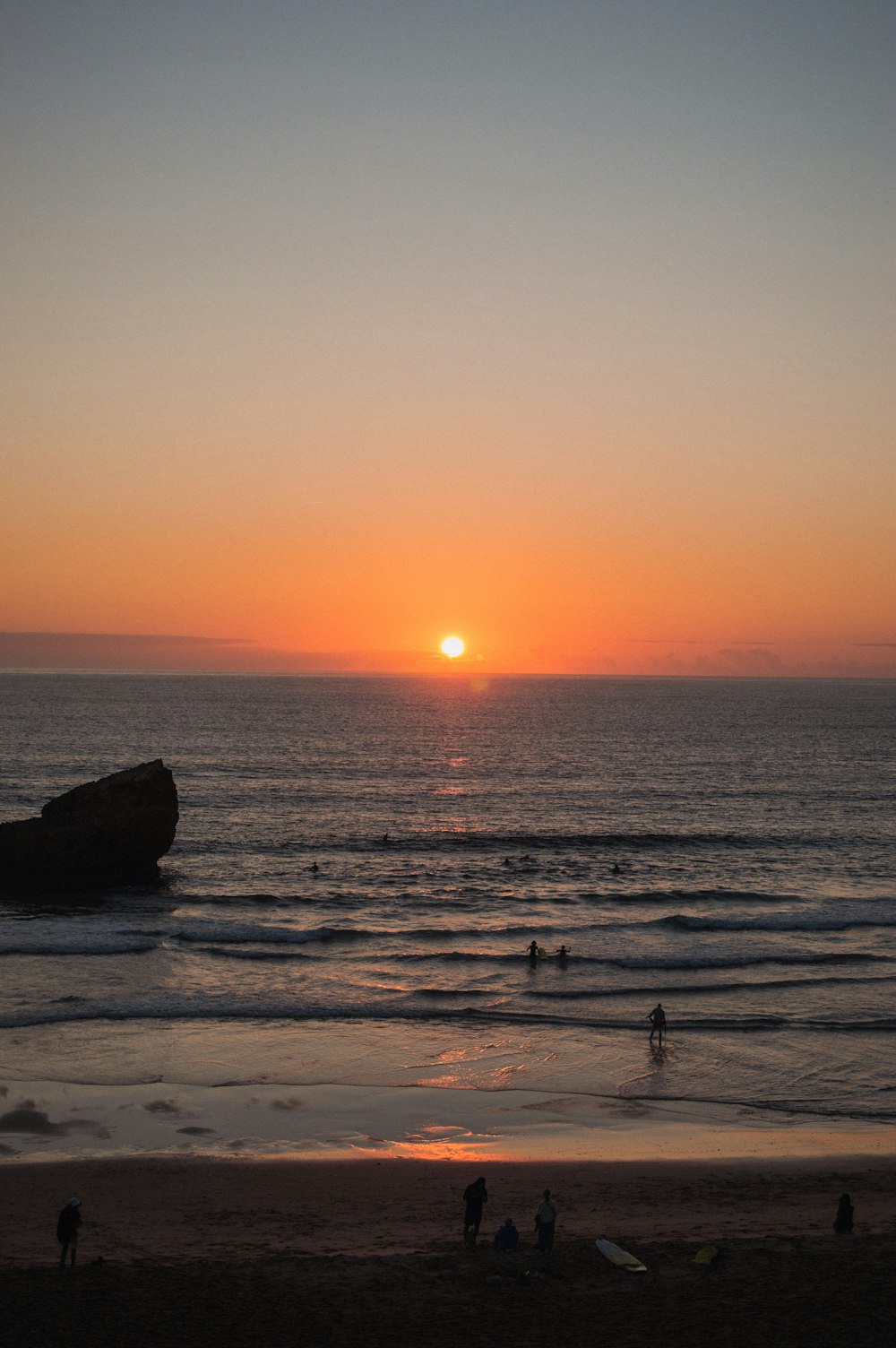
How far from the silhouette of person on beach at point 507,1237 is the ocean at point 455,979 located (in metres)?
5.15

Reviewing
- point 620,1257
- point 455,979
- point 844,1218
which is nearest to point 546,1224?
point 620,1257

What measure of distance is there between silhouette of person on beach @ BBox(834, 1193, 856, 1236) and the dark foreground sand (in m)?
0.38

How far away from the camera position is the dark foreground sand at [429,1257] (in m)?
15.1

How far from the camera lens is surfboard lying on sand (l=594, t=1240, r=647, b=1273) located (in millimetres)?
17188

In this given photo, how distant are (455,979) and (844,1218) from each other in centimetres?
1814

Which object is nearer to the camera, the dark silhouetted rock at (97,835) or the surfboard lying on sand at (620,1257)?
the surfboard lying on sand at (620,1257)

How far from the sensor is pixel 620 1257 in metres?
17.5

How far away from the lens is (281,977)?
3541 centimetres

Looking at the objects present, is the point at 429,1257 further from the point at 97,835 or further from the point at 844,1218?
the point at 97,835

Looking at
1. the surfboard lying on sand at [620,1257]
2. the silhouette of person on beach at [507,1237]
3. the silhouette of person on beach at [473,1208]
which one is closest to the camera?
the surfboard lying on sand at [620,1257]

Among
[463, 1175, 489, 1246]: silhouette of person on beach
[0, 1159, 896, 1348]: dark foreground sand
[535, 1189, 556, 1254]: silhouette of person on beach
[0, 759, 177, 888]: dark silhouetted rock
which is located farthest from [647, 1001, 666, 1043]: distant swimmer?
[0, 759, 177, 888]: dark silhouetted rock

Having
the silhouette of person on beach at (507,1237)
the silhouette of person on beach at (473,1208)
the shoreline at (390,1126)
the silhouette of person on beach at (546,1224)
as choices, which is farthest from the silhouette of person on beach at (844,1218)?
the silhouette of person on beach at (473,1208)

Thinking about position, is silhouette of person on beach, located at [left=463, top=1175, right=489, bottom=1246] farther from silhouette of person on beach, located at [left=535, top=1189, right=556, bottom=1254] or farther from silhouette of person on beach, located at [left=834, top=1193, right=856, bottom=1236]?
silhouette of person on beach, located at [left=834, top=1193, right=856, bottom=1236]

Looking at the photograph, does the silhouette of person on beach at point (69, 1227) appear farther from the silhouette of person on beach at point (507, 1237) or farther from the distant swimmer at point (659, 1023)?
the distant swimmer at point (659, 1023)
